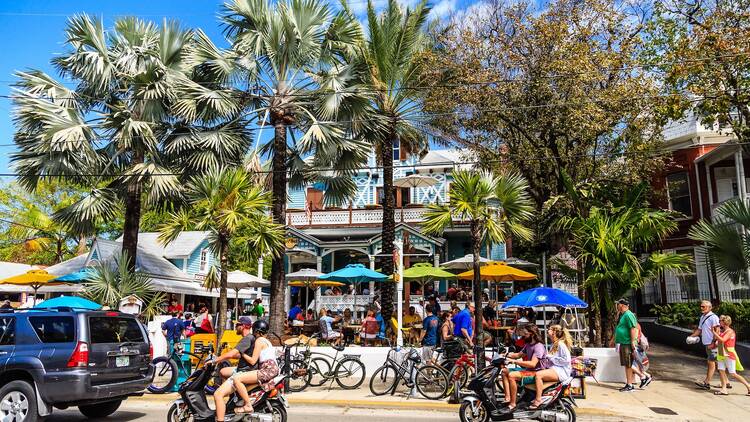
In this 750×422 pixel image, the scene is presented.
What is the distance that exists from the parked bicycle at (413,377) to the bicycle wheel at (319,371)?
3.91ft

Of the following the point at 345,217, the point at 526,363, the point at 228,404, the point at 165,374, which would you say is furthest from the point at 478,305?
the point at 345,217

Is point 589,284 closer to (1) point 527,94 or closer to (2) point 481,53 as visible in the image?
(1) point 527,94

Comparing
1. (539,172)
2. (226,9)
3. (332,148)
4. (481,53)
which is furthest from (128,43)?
(539,172)

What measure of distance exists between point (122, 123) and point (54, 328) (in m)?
11.8

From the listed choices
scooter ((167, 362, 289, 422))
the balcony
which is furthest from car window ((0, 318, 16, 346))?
the balcony

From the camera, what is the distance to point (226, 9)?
682 inches

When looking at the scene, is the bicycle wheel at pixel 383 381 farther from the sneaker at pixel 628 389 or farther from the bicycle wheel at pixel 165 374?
the sneaker at pixel 628 389

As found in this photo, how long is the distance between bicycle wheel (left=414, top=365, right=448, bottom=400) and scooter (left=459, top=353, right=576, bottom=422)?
2.30 m

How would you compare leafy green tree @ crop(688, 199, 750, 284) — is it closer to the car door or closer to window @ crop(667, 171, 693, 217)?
window @ crop(667, 171, 693, 217)

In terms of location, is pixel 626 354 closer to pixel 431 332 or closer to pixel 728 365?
pixel 728 365

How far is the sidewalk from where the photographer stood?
9.59m

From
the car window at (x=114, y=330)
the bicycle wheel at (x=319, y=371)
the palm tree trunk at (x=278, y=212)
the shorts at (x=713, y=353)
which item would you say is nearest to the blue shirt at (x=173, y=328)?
the palm tree trunk at (x=278, y=212)

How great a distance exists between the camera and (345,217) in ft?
90.5

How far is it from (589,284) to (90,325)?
11.1 metres
